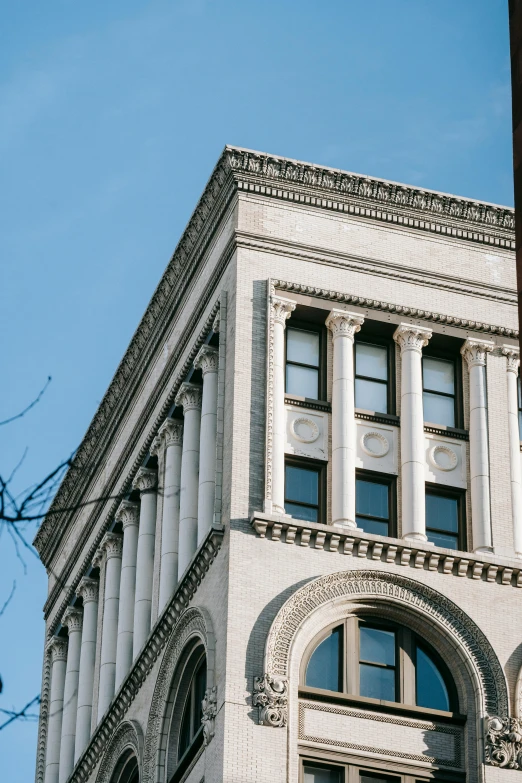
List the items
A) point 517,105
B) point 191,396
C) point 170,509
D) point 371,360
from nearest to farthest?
1. point 517,105
2. point 371,360
3. point 170,509
4. point 191,396

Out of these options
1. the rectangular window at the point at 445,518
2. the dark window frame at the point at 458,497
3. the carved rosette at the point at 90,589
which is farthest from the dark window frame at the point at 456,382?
the carved rosette at the point at 90,589

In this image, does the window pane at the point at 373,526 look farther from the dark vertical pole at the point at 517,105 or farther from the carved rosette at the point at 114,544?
the dark vertical pole at the point at 517,105

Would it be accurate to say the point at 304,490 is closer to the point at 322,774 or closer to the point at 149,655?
the point at 149,655

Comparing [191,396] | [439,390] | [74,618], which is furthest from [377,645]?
[74,618]

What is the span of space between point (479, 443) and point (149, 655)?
9.46 meters

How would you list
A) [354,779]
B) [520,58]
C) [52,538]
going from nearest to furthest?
[520,58]
[354,779]
[52,538]

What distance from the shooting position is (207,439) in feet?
153

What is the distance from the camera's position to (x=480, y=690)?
43.1m

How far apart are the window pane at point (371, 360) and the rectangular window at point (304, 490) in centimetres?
326

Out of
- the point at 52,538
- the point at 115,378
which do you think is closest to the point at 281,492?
the point at 115,378

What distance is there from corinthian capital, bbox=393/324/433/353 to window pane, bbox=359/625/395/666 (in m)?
7.72

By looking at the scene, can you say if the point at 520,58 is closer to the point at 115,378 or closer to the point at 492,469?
the point at 492,469

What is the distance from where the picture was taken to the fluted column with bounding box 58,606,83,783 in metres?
55.0

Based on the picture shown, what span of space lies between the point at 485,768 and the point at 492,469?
26.0ft
